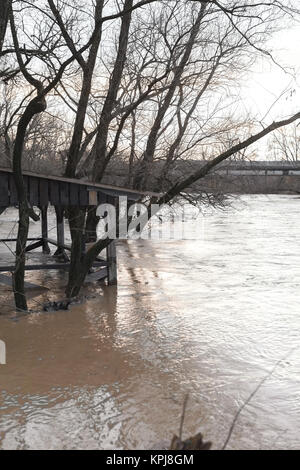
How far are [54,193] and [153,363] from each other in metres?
4.78

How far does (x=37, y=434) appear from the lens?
645 cm

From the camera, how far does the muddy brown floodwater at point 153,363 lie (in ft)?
21.8

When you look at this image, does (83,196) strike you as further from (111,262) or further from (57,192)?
(111,262)

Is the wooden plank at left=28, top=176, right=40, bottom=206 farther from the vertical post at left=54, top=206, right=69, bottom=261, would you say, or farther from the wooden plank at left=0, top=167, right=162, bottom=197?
the vertical post at left=54, top=206, right=69, bottom=261

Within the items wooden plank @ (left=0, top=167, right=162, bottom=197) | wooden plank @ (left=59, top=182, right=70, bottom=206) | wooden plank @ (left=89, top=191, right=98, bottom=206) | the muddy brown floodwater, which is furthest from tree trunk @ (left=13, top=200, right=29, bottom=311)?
wooden plank @ (left=89, top=191, right=98, bottom=206)

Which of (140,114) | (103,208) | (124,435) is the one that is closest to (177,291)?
(103,208)

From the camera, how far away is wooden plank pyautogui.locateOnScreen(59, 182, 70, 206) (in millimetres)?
12086

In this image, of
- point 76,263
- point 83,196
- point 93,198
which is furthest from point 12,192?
point 76,263

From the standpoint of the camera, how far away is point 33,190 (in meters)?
11.8

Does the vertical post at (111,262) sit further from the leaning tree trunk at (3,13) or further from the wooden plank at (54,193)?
the leaning tree trunk at (3,13)

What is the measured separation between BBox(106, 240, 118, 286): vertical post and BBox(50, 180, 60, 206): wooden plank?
263 cm

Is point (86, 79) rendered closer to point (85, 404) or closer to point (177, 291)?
point (177, 291)

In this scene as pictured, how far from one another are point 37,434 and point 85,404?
0.96 m

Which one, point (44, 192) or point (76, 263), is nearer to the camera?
point (44, 192)
